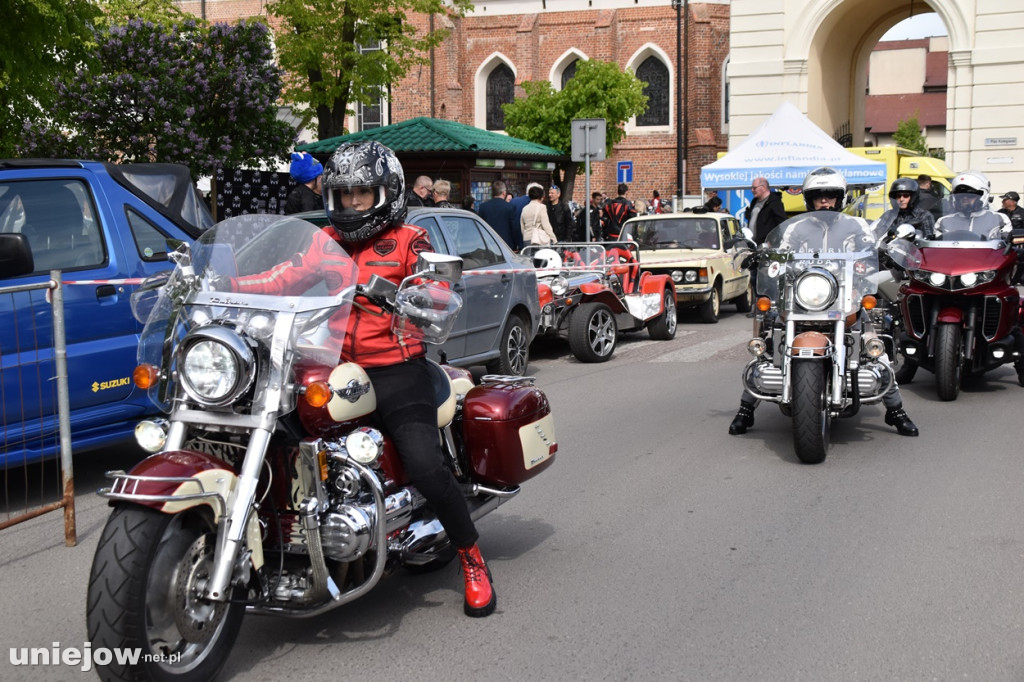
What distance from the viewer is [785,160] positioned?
65.4 ft

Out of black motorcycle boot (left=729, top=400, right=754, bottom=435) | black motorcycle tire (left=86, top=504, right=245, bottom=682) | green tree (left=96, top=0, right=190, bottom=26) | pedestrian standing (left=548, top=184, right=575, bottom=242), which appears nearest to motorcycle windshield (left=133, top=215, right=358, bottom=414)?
black motorcycle tire (left=86, top=504, right=245, bottom=682)

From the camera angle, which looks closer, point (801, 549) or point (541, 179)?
point (801, 549)

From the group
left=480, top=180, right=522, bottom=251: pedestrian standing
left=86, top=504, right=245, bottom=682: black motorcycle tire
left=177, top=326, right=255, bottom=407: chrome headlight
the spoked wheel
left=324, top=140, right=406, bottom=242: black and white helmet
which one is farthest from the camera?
left=480, top=180, right=522, bottom=251: pedestrian standing

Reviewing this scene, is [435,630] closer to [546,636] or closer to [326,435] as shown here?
[546,636]

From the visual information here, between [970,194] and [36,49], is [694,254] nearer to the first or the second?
[970,194]

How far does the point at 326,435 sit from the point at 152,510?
69 cm

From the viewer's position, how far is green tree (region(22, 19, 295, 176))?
21.6 metres

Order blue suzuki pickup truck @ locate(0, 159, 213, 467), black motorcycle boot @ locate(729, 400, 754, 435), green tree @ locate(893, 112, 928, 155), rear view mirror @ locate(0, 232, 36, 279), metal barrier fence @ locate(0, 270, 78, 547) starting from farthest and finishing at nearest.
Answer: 1. green tree @ locate(893, 112, 928, 155)
2. black motorcycle boot @ locate(729, 400, 754, 435)
3. blue suzuki pickup truck @ locate(0, 159, 213, 467)
4. metal barrier fence @ locate(0, 270, 78, 547)
5. rear view mirror @ locate(0, 232, 36, 279)

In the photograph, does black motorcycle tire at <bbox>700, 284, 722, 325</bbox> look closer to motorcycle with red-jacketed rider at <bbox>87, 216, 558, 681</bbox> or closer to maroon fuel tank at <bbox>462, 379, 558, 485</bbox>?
maroon fuel tank at <bbox>462, 379, 558, 485</bbox>

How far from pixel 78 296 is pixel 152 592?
3.52 metres

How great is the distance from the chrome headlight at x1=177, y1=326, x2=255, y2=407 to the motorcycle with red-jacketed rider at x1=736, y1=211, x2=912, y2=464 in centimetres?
421

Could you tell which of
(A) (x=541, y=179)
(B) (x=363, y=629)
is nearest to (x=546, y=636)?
(B) (x=363, y=629)

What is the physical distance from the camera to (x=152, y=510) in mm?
3455

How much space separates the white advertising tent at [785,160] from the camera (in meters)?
19.8
